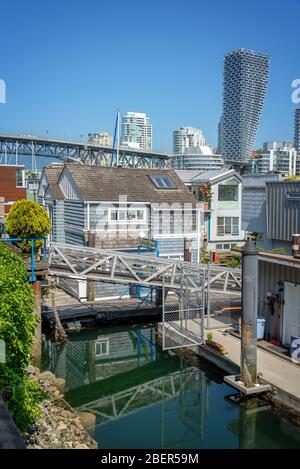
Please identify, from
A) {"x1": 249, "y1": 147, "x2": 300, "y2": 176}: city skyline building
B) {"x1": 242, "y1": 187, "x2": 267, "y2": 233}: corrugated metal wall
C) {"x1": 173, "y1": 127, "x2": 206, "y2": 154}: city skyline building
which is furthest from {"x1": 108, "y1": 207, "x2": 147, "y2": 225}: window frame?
{"x1": 173, "y1": 127, "x2": 206, "y2": 154}: city skyline building

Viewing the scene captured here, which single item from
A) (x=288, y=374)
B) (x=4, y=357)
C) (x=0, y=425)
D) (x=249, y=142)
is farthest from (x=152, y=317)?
(x=249, y=142)

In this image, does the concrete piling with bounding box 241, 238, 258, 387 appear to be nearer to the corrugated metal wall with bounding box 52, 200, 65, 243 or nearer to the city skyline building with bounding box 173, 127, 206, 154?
the corrugated metal wall with bounding box 52, 200, 65, 243

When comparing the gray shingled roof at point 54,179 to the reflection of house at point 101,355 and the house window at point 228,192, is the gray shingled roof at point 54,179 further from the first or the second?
the house window at point 228,192

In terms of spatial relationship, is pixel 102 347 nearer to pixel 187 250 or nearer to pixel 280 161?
pixel 187 250

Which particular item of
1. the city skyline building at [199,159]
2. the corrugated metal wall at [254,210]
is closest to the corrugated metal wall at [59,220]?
the corrugated metal wall at [254,210]

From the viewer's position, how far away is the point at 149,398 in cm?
1550

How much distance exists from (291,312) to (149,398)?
5.08 metres

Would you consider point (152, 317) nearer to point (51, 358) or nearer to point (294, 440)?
point (51, 358)

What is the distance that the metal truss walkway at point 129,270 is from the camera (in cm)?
1867

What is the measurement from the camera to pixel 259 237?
763 inches

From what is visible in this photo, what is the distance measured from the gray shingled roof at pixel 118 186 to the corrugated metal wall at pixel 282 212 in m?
9.85

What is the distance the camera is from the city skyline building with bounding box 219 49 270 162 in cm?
14825

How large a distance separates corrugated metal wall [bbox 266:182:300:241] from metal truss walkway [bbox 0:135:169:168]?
254 feet

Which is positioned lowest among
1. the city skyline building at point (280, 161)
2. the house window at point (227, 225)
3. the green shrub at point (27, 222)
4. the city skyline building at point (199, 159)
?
the house window at point (227, 225)
